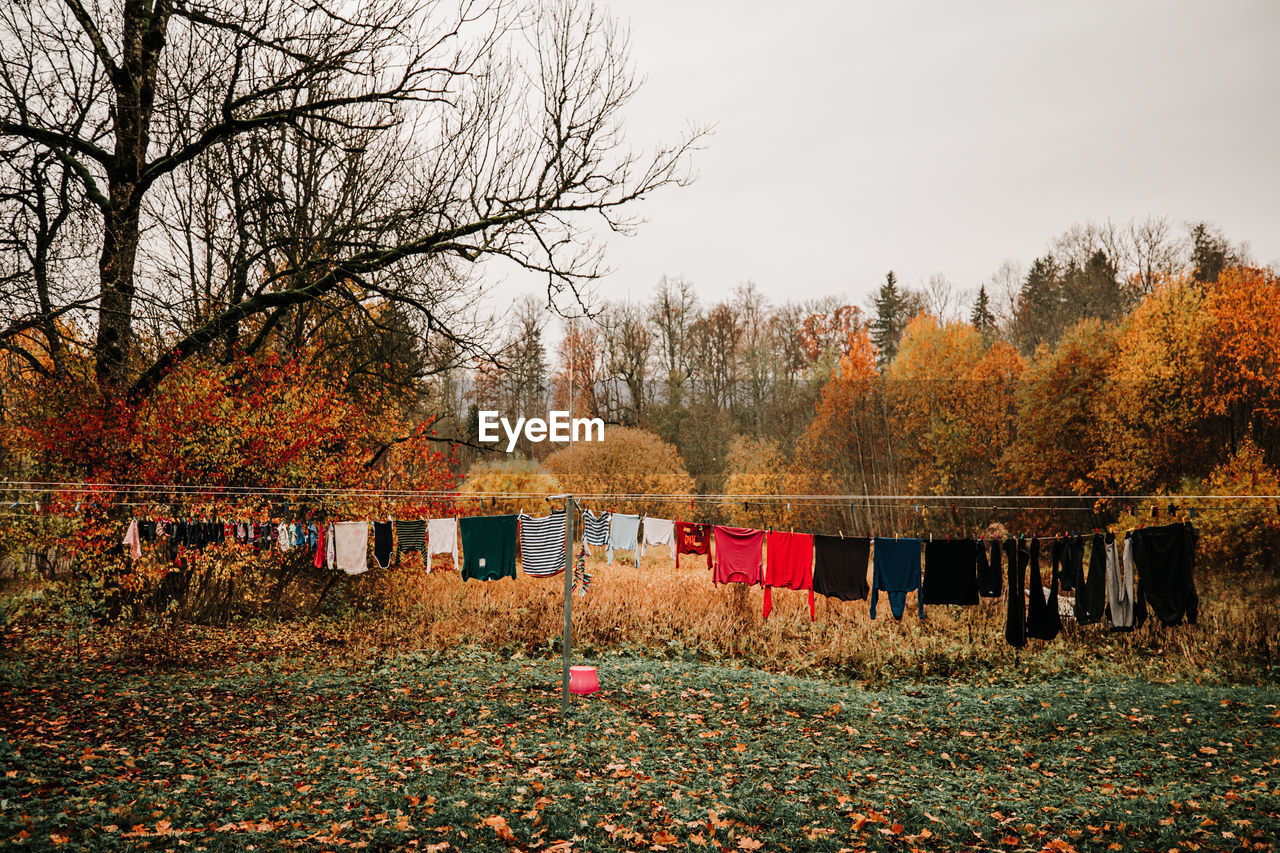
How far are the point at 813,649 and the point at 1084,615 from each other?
5126 millimetres

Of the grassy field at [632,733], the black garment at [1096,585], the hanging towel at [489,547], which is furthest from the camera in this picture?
the hanging towel at [489,547]

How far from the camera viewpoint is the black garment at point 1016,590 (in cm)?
998

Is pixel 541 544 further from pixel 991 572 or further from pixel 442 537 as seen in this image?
pixel 991 572

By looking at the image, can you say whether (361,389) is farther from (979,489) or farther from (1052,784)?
(979,489)

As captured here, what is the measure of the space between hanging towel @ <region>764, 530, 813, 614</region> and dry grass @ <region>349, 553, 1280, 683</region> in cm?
256

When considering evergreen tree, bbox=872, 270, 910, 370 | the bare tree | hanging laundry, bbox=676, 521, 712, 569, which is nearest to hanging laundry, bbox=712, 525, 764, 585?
hanging laundry, bbox=676, 521, 712, 569

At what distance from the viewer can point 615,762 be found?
8.00 meters

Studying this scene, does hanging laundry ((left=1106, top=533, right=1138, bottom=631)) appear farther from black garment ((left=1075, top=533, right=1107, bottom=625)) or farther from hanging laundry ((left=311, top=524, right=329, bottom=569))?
hanging laundry ((left=311, top=524, right=329, bottom=569))

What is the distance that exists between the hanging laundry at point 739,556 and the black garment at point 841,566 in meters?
1.00

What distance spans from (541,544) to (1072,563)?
763 cm

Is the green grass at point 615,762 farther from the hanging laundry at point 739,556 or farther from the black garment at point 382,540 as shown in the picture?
the black garment at point 382,540

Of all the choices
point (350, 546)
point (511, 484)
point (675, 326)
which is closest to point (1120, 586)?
point (350, 546)

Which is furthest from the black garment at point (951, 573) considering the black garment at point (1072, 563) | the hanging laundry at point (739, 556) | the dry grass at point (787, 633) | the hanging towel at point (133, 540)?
the hanging towel at point (133, 540)

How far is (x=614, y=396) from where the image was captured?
38250 mm
